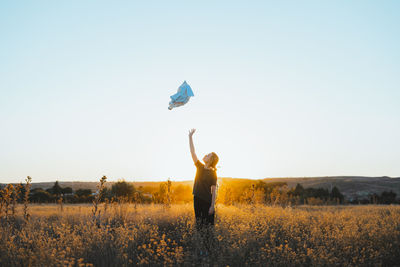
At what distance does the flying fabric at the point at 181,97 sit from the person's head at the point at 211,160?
1.44 metres

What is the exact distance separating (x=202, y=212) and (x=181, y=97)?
2565 millimetres

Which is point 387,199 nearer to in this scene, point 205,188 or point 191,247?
point 205,188

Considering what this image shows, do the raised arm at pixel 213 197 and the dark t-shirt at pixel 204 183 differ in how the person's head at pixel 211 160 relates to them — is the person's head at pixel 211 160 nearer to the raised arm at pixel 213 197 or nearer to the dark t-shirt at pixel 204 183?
the dark t-shirt at pixel 204 183

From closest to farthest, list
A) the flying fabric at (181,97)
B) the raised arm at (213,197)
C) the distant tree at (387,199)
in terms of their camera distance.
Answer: the raised arm at (213,197), the flying fabric at (181,97), the distant tree at (387,199)

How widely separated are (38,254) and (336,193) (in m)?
31.6

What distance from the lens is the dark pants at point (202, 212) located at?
21.0ft

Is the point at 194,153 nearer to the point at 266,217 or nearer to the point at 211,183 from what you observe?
the point at 211,183

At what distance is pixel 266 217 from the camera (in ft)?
29.0

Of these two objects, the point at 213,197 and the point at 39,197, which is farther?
the point at 39,197

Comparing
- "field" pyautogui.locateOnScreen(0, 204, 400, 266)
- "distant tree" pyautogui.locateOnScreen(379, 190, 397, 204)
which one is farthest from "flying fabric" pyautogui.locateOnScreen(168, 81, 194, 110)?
"distant tree" pyautogui.locateOnScreen(379, 190, 397, 204)

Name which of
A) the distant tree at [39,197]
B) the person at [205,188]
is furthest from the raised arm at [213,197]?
the distant tree at [39,197]

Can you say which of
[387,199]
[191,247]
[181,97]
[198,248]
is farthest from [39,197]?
[387,199]

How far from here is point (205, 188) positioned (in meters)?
6.31

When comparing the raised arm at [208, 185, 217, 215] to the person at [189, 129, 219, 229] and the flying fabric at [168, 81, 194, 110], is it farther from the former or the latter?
the flying fabric at [168, 81, 194, 110]
